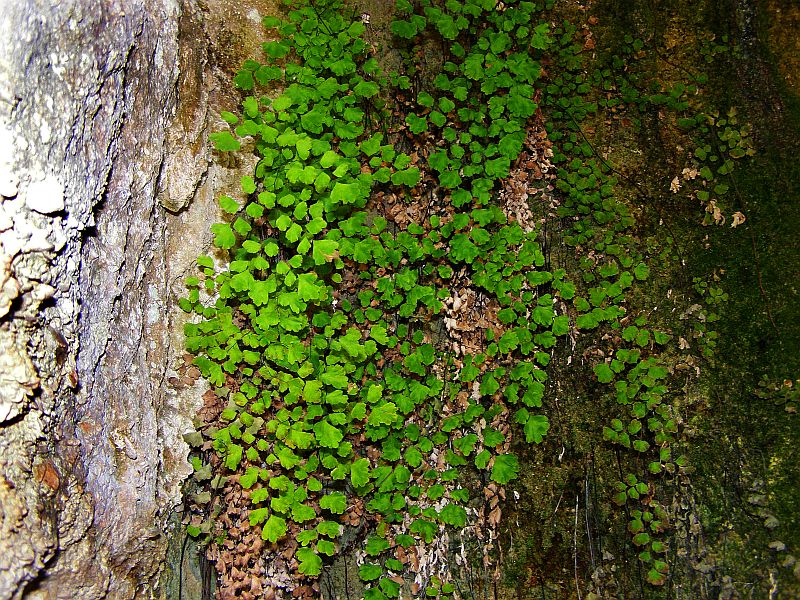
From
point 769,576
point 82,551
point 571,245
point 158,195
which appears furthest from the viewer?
point 571,245

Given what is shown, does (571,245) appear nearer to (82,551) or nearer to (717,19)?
(717,19)

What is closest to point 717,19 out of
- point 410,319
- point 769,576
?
point 410,319

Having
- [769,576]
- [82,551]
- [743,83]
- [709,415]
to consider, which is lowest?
[769,576]

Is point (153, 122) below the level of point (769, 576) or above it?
above

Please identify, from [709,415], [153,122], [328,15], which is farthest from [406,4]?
[709,415]

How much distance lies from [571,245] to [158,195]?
2.37 metres

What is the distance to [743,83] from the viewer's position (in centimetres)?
291

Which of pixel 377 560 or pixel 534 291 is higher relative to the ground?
pixel 534 291

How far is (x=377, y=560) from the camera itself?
3271 millimetres

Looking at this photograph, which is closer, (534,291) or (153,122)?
(153,122)

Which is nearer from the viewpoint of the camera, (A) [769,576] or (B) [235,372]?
(A) [769,576]

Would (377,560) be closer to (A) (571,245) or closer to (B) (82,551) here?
(B) (82,551)

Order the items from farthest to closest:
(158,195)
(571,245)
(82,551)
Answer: (571,245) → (158,195) → (82,551)

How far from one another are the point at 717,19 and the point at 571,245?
1.44 meters
